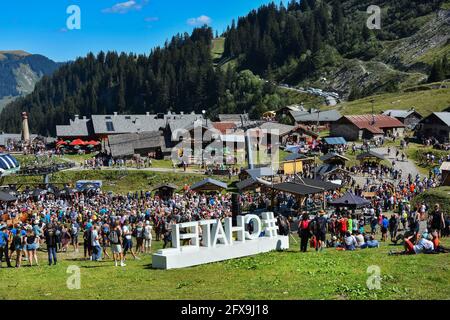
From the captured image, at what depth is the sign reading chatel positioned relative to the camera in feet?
57.7

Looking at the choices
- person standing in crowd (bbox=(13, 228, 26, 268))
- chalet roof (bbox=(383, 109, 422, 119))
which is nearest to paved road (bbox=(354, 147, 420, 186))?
chalet roof (bbox=(383, 109, 422, 119))

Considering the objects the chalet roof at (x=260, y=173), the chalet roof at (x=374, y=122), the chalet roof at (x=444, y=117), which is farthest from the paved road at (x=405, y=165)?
the chalet roof at (x=260, y=173)

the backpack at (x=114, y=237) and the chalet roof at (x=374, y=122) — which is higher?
the chalet roof at (x=374, y=122)

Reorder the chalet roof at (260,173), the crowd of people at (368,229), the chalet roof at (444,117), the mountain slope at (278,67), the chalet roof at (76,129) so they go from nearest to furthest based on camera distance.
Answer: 1. the crowd of people at (368,229)
2. the chalet roof at (260,173)
3. the chalet roof at (444,117)
4. the chalet roof at (76,129)
5. the mountain slope at (278,67)

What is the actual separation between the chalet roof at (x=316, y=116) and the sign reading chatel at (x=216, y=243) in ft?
226

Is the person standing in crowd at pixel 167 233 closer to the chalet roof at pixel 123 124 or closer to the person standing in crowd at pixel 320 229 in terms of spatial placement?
the person standing in crowd at pixel 320 229

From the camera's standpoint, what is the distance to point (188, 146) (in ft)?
249

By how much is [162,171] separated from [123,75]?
126 meters

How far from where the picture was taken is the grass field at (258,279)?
42.3 ft

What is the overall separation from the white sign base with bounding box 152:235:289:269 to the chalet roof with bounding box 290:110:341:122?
69255mm

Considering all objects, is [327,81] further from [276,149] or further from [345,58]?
[276,149]

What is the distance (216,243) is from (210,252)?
2.30 feet

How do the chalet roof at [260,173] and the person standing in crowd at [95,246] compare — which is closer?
the person standing in crowd at [95,246]
